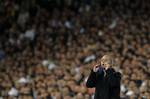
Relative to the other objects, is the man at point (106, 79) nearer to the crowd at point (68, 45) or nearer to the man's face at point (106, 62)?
the man's face at point (106, 62)

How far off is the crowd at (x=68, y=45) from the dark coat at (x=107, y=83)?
14.9 feet

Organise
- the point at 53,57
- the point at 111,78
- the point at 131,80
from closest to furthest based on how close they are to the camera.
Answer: the point at 111,78, the point at 131,80, the point at 53,57

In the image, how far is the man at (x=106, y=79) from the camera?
14508 millimetres

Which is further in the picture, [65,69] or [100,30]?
[100,30]

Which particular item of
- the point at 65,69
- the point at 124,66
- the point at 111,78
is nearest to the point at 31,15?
the point at 65,69

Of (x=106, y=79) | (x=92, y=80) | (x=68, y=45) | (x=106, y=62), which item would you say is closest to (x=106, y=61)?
(x=106, y=62)

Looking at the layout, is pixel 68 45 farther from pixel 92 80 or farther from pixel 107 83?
pixel 107 83

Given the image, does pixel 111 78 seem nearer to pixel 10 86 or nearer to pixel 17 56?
pixel 10 86

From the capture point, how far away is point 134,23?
24.0 metres

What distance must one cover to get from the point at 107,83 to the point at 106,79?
0.09 meters

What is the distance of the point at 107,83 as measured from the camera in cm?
1457

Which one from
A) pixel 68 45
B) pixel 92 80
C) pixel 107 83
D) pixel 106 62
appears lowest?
pixel 107 83

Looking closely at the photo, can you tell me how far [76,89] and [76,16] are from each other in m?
5.52

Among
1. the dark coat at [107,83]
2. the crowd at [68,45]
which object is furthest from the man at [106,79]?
the crowd at [68,45]
